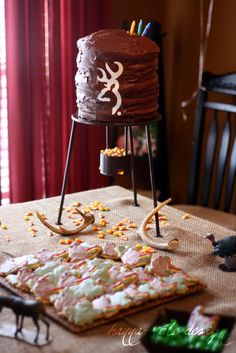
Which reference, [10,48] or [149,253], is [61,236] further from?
[10,48]

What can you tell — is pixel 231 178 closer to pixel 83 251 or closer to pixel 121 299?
pixel 83 251

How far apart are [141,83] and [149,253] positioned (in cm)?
46

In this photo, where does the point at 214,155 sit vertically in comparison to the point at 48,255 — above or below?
below

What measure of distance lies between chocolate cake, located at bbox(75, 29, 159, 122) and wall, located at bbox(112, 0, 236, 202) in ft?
4.89

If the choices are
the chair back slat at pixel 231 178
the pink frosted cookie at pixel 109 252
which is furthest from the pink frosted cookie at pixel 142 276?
the chair back slat at pixel 231 178

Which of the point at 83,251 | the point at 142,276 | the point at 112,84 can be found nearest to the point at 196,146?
the point at 112,84

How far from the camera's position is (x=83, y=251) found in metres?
1.55

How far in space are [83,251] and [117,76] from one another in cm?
47

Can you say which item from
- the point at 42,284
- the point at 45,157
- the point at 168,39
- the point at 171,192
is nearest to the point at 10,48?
the point at 45,157

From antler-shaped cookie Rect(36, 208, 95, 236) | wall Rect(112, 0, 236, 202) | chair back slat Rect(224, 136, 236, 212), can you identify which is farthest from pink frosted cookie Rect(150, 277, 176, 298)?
wall Rect(112, 0, 236, 202)

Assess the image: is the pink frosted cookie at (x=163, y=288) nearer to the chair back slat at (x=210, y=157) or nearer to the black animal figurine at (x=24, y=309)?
the black animal figurine at (x=24, y=309)

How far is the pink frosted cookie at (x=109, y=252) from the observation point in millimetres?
1559

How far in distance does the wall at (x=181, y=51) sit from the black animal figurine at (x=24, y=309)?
2140 mm

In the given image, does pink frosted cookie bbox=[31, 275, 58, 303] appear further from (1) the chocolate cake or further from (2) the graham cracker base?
(1) the chocolate cake
